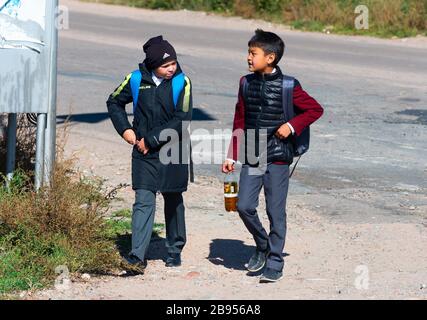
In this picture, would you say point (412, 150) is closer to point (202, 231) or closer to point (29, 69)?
point (202, 231)

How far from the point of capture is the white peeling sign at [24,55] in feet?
27.6

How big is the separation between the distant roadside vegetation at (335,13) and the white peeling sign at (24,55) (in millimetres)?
16836

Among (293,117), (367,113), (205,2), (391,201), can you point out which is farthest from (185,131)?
(205,2)

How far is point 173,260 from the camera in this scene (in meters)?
8.01

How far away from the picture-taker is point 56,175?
8.30 metres

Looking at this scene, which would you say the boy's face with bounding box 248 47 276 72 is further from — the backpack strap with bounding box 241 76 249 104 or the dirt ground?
the dirt ground

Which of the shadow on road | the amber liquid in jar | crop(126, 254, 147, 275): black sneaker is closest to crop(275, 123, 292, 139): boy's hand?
the amber liquid in jar

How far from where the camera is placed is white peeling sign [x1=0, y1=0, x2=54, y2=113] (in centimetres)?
842

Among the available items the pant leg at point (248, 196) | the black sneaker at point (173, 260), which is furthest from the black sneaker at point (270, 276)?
the black sneaker at point (173, 260)

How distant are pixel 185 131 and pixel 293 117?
2.46 ft

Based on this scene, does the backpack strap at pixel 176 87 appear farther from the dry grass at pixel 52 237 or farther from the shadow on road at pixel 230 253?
the shadow on road at pixel 230 253

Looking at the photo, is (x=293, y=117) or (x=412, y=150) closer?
(x=293, y=117)
